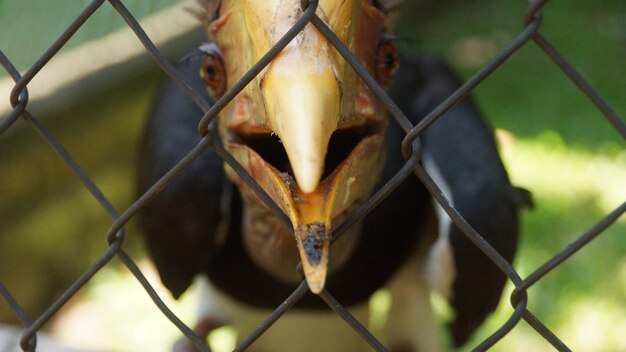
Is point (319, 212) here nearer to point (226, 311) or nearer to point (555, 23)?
point (226, 311)

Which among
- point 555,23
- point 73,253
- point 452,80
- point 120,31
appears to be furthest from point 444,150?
point 555,23

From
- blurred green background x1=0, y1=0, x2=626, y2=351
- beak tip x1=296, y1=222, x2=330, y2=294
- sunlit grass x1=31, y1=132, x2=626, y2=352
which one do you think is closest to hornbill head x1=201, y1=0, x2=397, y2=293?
beak tip x1=296, y1=222, x2=330, y2=294

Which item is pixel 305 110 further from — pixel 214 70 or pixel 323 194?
pixel 214 70

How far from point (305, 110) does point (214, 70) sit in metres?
0.60

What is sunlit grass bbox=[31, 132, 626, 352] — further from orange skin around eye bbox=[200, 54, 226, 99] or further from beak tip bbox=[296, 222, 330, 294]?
beak tip bbox=[296, 222, 330, 294]

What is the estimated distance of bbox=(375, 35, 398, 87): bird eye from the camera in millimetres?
1429

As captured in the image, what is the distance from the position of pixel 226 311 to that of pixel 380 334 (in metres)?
0.50

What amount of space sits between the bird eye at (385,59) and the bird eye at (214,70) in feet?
0.89

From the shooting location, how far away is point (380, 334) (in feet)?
8.09

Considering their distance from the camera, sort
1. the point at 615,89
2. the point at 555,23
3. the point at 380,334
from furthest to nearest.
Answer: the point at 555,23 → the point at 615,89 → the point at 380,334

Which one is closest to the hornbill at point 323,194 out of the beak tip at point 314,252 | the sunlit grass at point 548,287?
the beak tip at point 314,252

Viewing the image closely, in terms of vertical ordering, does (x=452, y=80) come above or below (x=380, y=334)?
above

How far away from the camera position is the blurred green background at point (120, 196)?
2619mm

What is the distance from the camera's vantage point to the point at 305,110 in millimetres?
911
